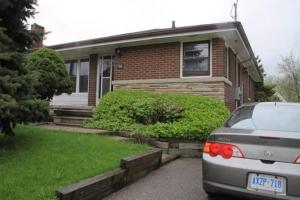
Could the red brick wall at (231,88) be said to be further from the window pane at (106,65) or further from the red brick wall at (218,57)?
the window pane at (106,65)

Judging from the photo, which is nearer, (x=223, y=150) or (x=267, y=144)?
(x=267, y=144)

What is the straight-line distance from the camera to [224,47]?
36.2 ft

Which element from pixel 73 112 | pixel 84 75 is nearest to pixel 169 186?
pixel 73 112

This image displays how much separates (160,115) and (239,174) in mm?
5731

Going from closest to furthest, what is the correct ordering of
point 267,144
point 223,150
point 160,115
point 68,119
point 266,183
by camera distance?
1. point 266,183
2. point 267,144
3. point 223,150
4. point 160,115
5. point 68,119

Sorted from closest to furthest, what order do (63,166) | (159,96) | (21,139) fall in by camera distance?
(63,166)
(21,139)
(159,96)

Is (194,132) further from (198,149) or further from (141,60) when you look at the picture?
(141,60)

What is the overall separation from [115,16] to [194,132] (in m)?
20.4

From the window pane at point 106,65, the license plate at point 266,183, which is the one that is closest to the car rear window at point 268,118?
the license plate at point 266,183

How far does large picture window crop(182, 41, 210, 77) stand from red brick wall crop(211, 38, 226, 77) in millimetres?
270

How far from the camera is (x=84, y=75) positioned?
15.4 meters

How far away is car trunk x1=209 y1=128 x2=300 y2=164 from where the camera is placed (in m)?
3.69

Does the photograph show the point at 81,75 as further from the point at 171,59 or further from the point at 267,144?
the point at 267,144

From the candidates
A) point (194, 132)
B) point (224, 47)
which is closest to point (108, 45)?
point (224, 47)
